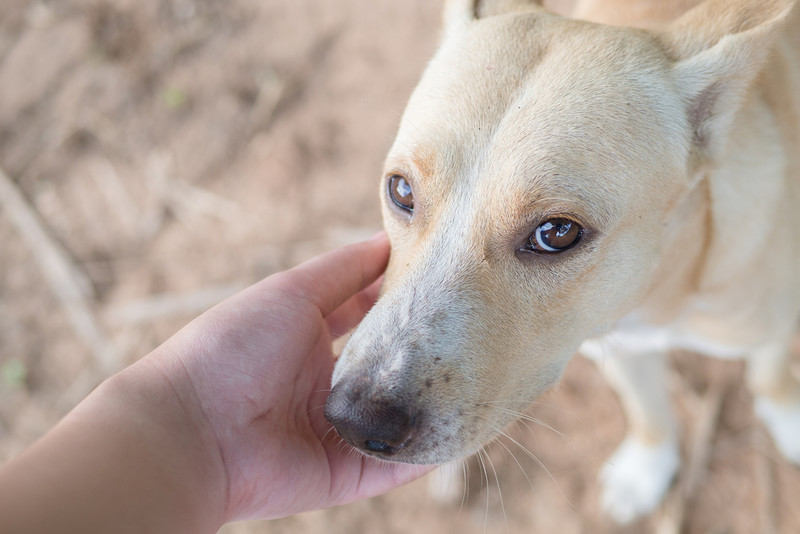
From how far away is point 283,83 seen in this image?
5406 mm

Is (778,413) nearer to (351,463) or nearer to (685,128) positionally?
(685,128)

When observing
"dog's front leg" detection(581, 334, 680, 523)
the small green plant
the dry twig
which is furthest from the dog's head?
the small green plant

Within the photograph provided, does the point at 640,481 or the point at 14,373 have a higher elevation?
the point at 14,373

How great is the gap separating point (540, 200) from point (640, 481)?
2455mm

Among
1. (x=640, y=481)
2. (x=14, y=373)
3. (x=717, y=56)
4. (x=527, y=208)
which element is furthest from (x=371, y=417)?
(x=14, y=373)

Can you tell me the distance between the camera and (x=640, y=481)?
372 centimetres

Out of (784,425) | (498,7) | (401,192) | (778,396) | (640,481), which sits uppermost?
(498,7)

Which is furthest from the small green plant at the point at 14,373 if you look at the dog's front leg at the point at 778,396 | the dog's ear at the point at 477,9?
the dog's front leg at the point at 778,396

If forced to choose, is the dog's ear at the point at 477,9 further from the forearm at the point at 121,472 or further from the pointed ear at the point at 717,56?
the forearm at the point at 121,472

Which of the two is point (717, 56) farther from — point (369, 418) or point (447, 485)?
point (447, 485)

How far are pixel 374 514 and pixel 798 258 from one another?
2.76 meters

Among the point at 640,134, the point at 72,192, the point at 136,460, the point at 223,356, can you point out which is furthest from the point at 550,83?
the point at 72,192

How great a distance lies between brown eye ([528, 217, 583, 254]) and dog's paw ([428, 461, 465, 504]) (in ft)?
7.29

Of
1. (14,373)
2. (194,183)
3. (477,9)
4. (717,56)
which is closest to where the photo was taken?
(717,56)
